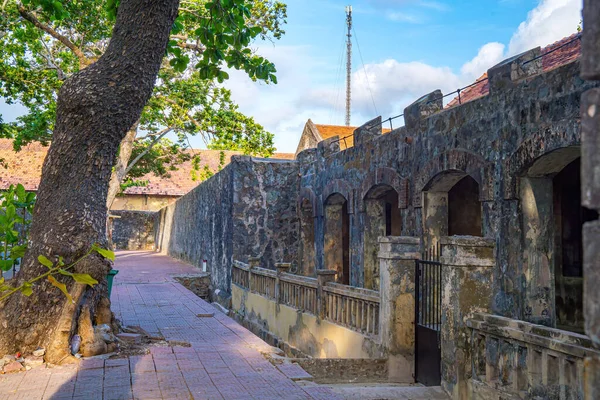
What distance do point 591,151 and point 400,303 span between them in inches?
216

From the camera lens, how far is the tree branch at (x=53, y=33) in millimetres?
13973

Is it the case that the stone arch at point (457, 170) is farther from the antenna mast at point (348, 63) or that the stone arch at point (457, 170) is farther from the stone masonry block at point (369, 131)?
the antenna mast at point (348, 63)

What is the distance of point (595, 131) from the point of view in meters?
1.56

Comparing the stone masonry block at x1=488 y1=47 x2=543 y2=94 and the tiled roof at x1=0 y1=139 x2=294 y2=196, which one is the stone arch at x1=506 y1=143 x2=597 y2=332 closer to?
the stone masonry block at x1=488 y1=47 x2=543 y2=94

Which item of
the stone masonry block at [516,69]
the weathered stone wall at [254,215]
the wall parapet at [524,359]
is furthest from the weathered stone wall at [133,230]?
the wall parapet at [524,359]

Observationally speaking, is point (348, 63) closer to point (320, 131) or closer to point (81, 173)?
point (320, 131)

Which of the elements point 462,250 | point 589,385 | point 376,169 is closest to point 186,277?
point 376,169

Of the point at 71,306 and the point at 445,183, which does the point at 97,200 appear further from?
the point at 445,183

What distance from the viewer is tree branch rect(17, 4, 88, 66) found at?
14.0 m

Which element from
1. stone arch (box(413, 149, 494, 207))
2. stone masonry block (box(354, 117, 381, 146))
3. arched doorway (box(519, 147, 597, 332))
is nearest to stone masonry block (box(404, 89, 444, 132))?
stone arch (box(413, 149, 494, 207))

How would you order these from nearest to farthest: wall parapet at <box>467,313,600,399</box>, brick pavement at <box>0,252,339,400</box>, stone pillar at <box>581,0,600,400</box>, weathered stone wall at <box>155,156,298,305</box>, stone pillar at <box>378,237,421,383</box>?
1. stone pillar at <box>581,0,600,400</box>
2. wall parapet at <box>467,313,600,399</box>
3. brick pavement at <box>0,252,339,400</box>
4. stone pillar at <box>378,237,421,383</box>
5. weathered stone wall at <box>155,156,298,305</box>

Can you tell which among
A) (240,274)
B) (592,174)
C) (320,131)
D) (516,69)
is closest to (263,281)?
(240,274)

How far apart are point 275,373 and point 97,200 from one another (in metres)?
2.88

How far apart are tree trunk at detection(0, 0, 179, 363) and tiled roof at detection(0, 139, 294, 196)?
30.1 m
